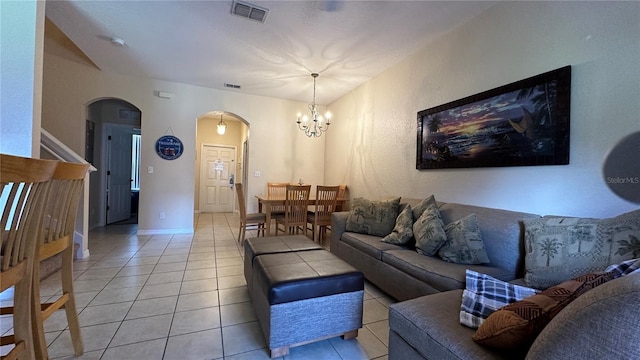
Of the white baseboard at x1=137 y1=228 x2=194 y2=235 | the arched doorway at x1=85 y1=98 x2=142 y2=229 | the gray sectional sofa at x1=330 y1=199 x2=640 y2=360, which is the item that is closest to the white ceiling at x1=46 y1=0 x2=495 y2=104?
the arched doorway at x1=85 y1=98 x2=142 y2=229

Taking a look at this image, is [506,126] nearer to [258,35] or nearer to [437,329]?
[437,329]

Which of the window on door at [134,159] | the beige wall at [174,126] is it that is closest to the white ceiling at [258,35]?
the beige wall at [174,126]

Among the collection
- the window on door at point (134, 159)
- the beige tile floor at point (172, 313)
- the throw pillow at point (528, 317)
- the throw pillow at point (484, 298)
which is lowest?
the beige tile floor at point (172, 313)

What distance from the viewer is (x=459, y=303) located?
1.27 metres

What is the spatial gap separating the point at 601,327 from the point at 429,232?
5.40 feet

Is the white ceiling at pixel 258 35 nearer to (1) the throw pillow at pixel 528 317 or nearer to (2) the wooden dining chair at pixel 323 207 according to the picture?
(2) the wooden dining chair at pixel 323 207

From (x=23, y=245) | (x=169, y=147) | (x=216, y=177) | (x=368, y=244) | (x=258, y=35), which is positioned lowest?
(x=368, y=244)

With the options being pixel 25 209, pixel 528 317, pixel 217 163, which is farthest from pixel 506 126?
pixel 217 163

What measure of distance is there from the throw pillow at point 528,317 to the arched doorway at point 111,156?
19.6 feet

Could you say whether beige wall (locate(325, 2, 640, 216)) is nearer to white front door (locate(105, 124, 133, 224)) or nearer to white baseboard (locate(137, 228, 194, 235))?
white baseboard (locate(137, 228, 194, 235))

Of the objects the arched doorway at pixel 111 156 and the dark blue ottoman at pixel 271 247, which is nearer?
the dark blue ottoman at pixel 271 247

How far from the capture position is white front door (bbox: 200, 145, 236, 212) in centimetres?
719

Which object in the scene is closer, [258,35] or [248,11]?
[248,11]

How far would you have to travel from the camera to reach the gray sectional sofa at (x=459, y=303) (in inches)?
21.9
